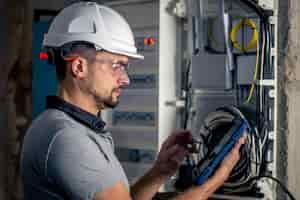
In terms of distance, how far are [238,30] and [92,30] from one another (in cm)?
95

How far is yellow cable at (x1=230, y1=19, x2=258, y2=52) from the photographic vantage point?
2.41 metres

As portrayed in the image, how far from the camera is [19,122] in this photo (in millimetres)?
3871

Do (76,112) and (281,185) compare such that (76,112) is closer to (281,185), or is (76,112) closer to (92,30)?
(92,30)

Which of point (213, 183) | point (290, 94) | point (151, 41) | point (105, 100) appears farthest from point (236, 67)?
point (105, 100)

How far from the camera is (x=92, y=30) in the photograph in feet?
5.63

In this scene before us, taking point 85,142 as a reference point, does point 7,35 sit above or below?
above

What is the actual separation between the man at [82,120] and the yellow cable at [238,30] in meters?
0.68

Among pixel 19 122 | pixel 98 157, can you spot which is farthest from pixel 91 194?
pixel 19 122

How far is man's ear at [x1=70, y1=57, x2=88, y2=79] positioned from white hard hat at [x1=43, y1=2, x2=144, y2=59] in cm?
6

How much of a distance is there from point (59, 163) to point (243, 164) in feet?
3.70

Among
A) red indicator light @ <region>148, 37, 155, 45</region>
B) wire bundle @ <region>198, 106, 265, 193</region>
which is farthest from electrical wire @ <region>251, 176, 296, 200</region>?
red indicator light @ <region>148, 37, 155, 45</region>

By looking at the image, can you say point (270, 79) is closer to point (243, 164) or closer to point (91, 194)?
point (243, 164)

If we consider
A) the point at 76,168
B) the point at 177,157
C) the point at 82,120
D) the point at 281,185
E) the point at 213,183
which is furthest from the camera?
the point at 281,185

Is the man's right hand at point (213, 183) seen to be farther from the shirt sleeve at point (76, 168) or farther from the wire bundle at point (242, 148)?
the wire bundle at point (242, 148)
